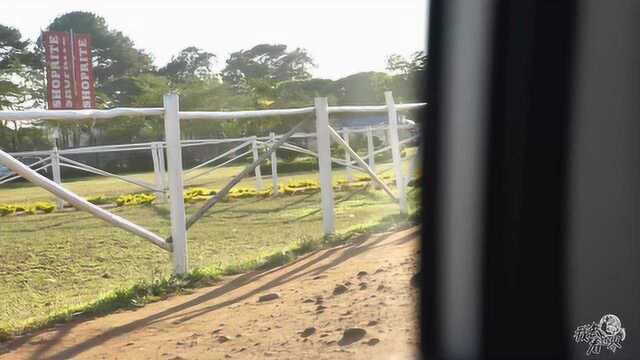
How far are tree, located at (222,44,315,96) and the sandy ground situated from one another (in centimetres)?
4821

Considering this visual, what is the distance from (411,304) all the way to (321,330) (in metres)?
0.64

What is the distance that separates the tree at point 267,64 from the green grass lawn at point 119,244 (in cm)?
4109

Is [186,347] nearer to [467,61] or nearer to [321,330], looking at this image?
[321,330]

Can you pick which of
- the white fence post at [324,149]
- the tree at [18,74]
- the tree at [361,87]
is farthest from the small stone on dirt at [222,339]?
the tree at [18,74]

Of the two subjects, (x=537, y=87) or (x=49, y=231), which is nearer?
(x=537, y=87)

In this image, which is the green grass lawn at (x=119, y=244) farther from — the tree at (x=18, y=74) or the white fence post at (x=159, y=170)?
the tree at (x=18, y=74)

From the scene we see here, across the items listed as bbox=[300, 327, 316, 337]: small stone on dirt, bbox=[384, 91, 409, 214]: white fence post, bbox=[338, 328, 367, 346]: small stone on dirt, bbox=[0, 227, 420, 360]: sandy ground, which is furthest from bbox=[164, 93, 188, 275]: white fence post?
bbox=[384, 91, 409, 214]: white fence post

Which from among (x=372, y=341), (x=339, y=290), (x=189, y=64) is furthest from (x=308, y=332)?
(x=189, y=64)

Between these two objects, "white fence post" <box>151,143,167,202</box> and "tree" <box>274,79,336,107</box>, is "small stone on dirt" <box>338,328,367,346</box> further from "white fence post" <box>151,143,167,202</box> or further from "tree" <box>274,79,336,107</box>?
"tree" <box>274,79,336,107</box>

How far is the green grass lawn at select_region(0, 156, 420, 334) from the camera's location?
608 centimetres

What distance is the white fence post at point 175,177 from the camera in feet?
18.1

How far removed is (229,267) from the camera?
6160 mm

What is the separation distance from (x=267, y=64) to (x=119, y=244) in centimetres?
5051

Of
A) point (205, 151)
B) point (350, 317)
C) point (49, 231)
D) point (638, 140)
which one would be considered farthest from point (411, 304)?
point (205, 151)
